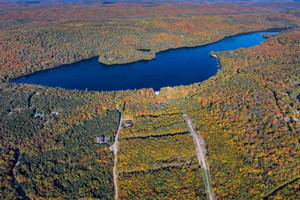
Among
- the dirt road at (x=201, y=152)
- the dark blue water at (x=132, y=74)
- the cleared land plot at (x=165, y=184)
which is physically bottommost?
the cleared land plot at (x=165, y=184)

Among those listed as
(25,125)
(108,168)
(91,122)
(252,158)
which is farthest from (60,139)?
(252,158)

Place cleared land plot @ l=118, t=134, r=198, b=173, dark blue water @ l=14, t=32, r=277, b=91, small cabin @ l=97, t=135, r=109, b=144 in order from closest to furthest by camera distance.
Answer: cleared land plot @ l=118, t=134, r=198, b=173, small cabin @ l=97, t=135, r=109, b=144, dark blue water @ l=14, t=32, r=277, b=91

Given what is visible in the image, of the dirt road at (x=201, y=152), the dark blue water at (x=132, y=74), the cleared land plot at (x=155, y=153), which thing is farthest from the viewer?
the dark blue water at (x=132, y=74)

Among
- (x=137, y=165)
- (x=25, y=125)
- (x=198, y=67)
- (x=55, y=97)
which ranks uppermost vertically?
(x=198, y=67)

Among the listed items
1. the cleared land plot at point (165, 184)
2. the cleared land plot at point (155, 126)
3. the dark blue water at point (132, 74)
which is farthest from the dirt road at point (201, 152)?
the dark blue water at point (132, 74)

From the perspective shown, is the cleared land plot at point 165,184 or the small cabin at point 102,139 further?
the small cabin at point 102,139

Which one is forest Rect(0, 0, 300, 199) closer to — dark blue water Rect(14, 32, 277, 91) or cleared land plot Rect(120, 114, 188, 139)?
cleared land plot Rect(120, 114, 188, 139)

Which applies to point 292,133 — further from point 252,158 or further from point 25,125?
point 25,125

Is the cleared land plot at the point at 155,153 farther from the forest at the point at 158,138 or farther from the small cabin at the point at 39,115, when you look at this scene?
the small cabin at the point at 39,115

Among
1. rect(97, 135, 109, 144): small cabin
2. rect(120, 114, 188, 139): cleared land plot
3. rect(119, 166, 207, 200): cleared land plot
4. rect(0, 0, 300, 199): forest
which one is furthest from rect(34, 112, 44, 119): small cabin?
rect(119, 166, 207, 200): cleared land plot
